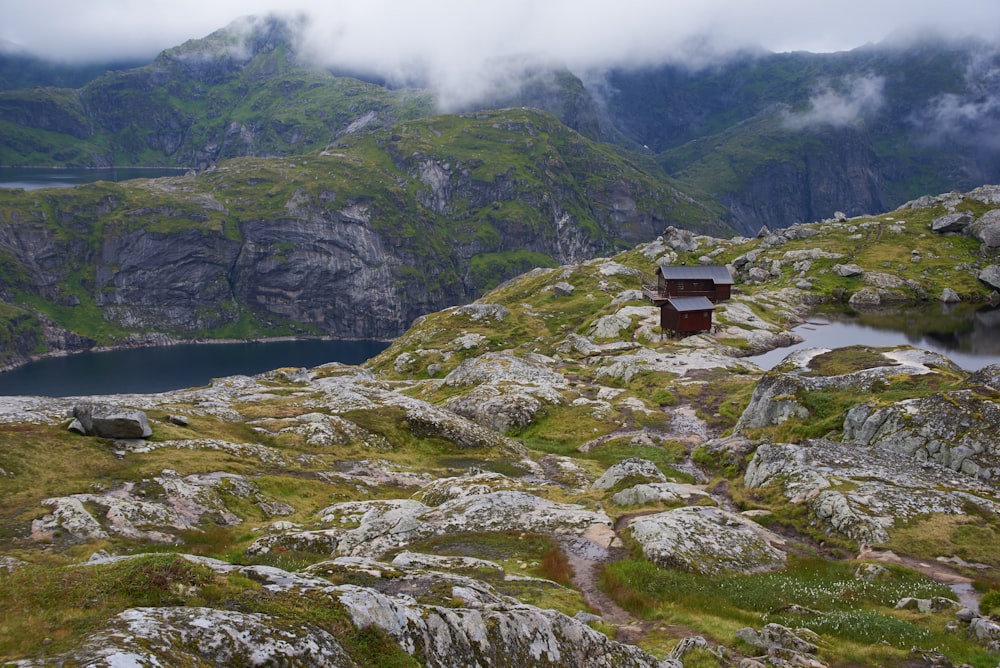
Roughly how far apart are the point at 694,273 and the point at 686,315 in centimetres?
2139

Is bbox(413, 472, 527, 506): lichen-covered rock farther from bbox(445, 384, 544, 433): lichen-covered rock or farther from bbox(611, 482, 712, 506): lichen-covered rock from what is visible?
bbox(445, 384, 544, 433): lichen-covered rock

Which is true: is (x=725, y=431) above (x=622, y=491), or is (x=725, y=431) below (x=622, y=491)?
below

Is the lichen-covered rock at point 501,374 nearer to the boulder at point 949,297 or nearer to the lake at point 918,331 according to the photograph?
the lake at point 918,331

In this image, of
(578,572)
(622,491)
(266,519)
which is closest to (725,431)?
(622,491)

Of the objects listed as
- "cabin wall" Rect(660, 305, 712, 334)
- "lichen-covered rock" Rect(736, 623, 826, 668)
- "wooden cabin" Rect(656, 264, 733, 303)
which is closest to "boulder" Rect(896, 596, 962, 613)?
"lichen-covered rock" Rect(736, 623, 826, 668)

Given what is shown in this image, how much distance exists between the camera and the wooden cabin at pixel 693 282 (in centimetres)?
13462

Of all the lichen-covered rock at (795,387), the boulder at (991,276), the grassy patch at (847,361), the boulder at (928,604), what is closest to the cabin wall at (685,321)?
the grassy patch at (847,361)

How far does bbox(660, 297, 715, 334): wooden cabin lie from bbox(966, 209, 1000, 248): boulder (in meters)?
124

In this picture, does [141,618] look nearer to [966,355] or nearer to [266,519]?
[266,519]

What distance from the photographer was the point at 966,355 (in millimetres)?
113812

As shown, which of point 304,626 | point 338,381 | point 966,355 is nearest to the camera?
point 304,626

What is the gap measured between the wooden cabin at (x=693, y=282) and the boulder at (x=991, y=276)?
3332 inches

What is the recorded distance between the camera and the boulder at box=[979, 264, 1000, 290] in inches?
6388

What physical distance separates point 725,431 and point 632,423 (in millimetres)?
11544
